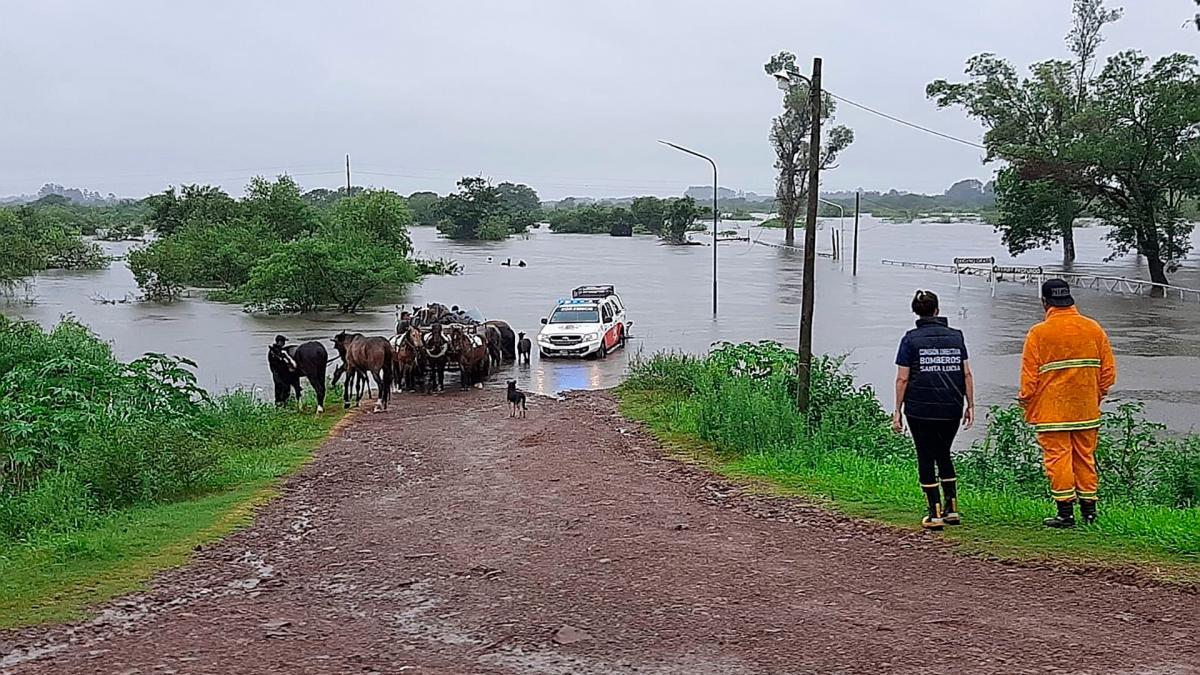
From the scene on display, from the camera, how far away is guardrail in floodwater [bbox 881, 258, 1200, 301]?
51.9 meters

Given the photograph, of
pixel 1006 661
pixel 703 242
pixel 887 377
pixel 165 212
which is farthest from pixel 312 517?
pixel 703 242

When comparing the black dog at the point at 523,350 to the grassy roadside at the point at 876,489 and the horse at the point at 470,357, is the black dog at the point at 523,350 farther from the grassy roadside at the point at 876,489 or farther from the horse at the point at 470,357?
the grassy roadside at the point at 876,489

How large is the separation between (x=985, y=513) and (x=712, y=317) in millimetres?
38460

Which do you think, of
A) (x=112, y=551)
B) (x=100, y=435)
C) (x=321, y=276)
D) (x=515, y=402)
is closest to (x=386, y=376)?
(x=515, y=402)

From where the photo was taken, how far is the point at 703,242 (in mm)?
120625

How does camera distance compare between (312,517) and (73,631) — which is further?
(312,517)

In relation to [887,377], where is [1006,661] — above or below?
above

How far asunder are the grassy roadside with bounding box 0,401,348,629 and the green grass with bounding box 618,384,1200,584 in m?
4.57

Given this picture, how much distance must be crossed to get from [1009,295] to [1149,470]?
45955 millimetres

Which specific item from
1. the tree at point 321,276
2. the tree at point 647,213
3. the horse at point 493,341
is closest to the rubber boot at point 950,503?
the horse at point 493,341

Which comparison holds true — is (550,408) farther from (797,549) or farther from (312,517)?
(797,549)

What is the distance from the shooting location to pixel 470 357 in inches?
888

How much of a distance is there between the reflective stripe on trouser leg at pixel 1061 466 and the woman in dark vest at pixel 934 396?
1.80 ft

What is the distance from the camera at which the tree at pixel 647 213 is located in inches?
5389
